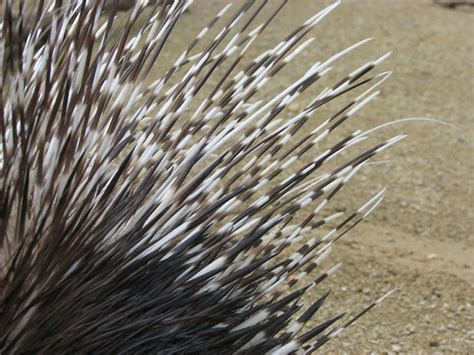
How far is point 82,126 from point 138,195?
0.16 meters

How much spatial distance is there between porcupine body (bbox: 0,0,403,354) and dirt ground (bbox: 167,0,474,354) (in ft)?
3.01

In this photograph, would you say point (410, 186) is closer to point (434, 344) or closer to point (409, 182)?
point (409, 182)

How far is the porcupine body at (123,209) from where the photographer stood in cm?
134

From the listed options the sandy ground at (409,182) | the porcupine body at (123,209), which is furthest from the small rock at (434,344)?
the porcupine body at (123,209)

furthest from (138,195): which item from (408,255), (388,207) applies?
(388,207)

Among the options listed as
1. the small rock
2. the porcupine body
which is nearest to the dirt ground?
the small rock

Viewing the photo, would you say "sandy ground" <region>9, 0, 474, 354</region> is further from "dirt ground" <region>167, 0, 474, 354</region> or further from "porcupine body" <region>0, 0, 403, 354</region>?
"porcupine body" <region>0, 0, 403, 354</region>

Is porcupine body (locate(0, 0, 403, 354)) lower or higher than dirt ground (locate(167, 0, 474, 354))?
higher

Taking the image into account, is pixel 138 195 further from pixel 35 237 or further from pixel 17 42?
pixel 17 42

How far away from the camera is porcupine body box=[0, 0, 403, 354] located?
134 cm

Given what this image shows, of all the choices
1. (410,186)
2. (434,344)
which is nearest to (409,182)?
(410,186)

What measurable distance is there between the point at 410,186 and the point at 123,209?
227cm

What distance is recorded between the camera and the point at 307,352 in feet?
5.28

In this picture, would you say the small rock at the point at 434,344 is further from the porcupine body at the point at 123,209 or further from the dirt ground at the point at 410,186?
the porcupine body at the point at 123,209
